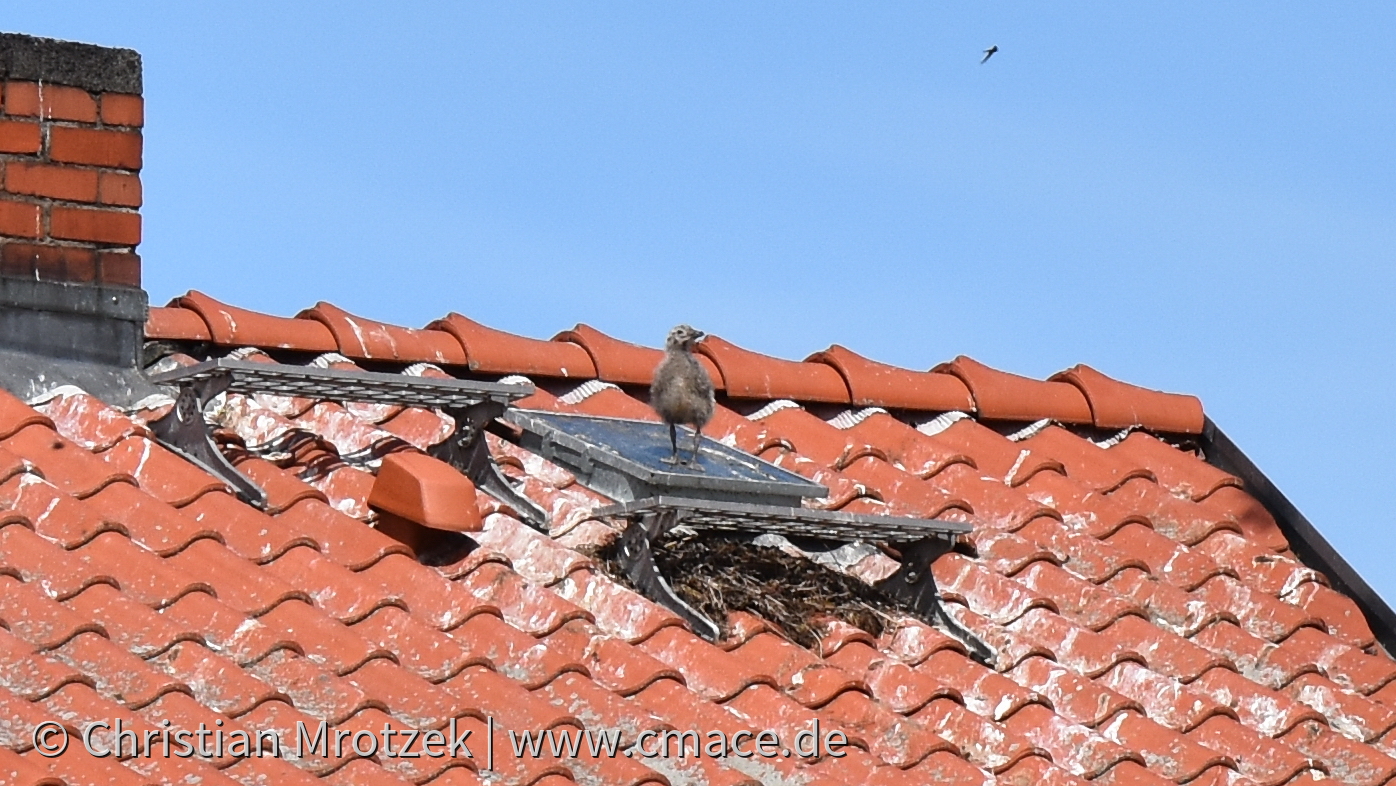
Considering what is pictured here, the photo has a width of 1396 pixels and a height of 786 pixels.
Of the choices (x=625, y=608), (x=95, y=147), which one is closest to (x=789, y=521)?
(x=625, y=608)

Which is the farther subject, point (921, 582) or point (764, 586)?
point (921, 582)

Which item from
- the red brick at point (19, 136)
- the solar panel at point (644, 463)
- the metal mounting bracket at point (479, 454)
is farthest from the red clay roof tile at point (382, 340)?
the red brick at point (19, 136)

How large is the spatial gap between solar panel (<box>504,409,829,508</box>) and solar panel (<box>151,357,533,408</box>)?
1.08ft

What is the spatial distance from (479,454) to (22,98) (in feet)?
6.08

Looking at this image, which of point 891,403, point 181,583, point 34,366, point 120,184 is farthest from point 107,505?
point 891,403

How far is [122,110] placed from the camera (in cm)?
738

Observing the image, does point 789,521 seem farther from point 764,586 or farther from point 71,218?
point 71,218

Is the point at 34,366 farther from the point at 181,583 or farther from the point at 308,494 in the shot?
the point at 181,583

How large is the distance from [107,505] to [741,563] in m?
1.86

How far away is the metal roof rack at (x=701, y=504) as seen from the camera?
21.3 ft

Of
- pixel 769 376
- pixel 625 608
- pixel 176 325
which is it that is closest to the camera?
pixel 625 608

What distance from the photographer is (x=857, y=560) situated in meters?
7.23

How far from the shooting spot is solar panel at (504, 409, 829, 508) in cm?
680

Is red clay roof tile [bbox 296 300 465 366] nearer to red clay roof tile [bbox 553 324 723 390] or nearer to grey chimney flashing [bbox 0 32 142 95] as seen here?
red clay roof tile [bbox 553 324 723 390]
